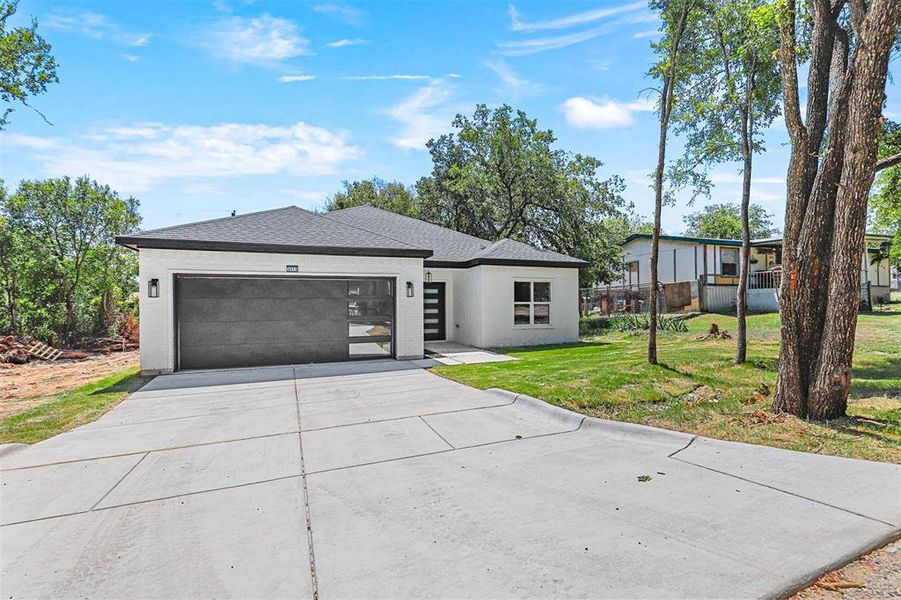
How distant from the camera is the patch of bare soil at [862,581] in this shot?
2.14m

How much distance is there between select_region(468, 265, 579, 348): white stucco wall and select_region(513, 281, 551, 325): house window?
15cm

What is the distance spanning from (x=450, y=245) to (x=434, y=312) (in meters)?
2.63

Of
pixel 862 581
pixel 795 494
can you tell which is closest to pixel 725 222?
pixel 795 494

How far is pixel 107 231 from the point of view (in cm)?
1828

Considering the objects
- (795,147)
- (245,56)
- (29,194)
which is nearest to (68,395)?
(245,56)

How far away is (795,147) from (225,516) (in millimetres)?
7509

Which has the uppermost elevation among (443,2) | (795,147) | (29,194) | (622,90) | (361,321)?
(443,2)

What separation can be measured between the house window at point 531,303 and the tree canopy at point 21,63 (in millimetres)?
14010

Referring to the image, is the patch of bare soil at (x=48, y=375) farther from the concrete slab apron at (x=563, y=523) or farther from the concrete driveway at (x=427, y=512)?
the concrete slab apron at (x=563, y=523)

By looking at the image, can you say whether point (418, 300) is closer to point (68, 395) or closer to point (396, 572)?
point (68, 395)

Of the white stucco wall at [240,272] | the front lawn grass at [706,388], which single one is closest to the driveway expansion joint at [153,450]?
the front lawn grass at [706,388]

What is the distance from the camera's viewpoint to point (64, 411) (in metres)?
6.26

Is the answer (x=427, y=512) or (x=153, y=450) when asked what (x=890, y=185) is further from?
(x=153, y=450)

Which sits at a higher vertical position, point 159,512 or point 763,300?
point 763,300
